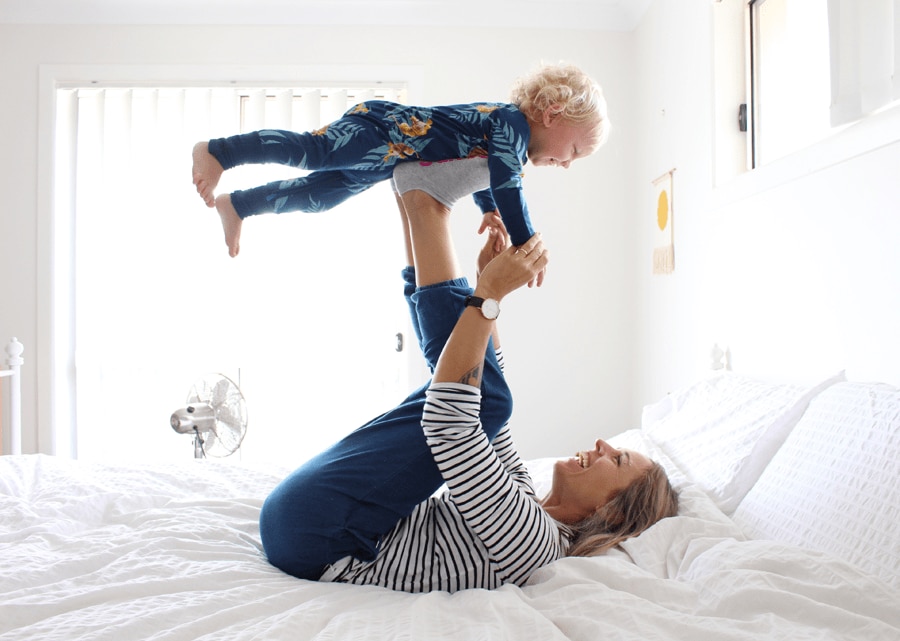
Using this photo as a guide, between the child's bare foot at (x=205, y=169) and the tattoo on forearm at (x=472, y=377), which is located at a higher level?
the child's bare foot at (x=205, y=169)

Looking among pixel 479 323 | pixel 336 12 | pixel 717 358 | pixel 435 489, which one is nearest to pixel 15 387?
pixel 336 12

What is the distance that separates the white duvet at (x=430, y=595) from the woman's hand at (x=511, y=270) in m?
0.49

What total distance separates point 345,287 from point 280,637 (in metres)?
2.84

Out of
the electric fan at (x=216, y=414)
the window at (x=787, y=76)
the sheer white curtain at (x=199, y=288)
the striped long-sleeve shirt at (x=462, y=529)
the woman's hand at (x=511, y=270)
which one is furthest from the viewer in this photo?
the sheer white curtain at (x=199, y=288)

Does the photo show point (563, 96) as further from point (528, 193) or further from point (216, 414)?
point (528, 193)

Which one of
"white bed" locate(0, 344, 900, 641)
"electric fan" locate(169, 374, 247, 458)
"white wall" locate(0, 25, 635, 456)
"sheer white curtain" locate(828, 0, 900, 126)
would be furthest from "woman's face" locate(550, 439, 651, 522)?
"white wall" locate(0, 25, 635, 456)

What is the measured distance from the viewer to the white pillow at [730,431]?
1.67 meters

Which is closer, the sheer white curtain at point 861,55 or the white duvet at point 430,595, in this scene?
the white duvet at point 430,595

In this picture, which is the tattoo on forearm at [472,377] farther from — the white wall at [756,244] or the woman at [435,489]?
the white wall at [756,244]

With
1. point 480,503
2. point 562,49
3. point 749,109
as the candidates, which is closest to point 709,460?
point 480,503

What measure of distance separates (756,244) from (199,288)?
2648 millimetres

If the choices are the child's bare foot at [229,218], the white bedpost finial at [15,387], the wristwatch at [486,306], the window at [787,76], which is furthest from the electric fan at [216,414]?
the window at [787,76]

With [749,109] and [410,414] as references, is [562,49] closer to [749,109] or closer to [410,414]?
[749,109]

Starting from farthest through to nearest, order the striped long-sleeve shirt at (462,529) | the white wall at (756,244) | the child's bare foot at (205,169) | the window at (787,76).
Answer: the window at (787,76) < the white wall at (756,244) < the child's bare foot at (205,169) < the striped long-sleeve shirt at (462,529)
